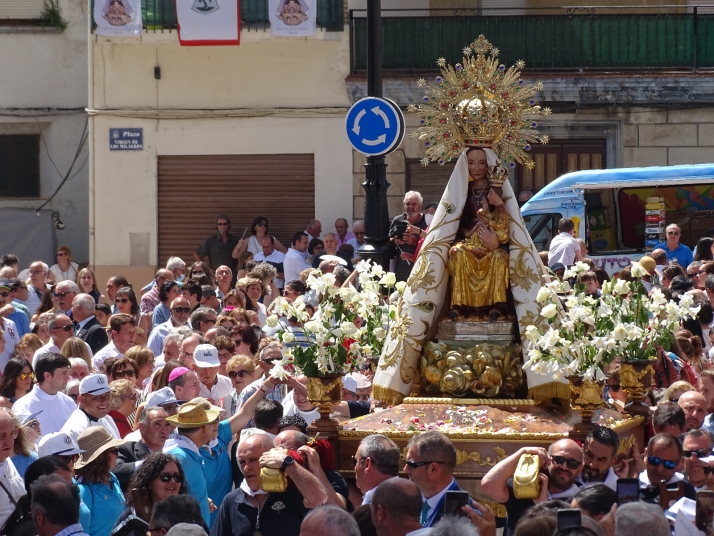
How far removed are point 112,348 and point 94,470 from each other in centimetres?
390

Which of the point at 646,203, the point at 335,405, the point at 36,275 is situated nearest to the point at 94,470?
the point at 335,405

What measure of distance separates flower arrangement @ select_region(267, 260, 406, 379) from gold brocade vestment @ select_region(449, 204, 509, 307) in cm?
45

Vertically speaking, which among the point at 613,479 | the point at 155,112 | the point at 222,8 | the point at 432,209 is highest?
the point at 222,8

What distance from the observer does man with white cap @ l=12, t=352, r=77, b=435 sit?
8.86 metres

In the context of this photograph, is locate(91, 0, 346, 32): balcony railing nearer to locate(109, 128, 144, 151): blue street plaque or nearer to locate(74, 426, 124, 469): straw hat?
locate(109, 128, 144, 151): blue street plaque

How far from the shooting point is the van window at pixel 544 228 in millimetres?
17172

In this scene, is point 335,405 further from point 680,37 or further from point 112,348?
point 680,37

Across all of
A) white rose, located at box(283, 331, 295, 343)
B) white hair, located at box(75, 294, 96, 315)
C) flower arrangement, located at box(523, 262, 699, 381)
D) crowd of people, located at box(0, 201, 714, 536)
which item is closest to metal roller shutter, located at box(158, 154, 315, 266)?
crowd of people, located at box(0, 201, 714, 536)

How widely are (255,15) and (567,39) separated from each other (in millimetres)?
4610

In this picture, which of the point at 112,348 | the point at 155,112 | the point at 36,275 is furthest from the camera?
the point at 155,112

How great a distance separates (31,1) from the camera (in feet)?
70.5

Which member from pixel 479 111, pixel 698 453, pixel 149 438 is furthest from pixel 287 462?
pixel 479 111

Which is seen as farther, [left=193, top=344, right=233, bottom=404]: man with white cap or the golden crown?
[left=193, top=344, right=233, bottom=404]: man with white cap

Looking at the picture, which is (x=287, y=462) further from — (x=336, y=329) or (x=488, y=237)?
(x=488, y=237)
